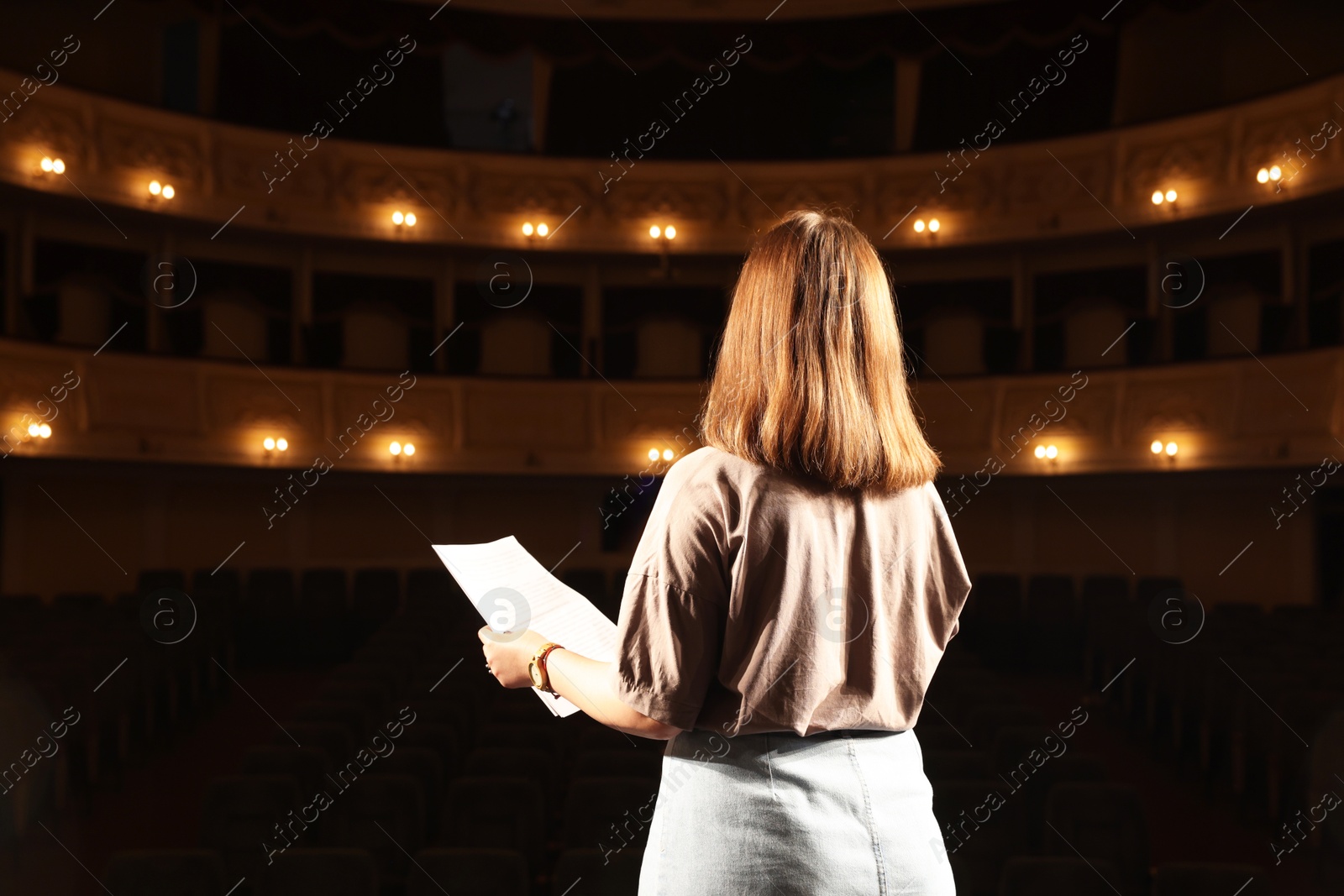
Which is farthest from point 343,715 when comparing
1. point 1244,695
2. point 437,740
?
point 1244,695

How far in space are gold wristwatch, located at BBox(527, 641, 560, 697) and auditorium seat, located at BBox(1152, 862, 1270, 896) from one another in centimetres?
253

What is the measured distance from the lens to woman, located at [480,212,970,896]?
114 cm

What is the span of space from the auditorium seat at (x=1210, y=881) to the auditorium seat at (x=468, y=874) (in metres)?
1.98

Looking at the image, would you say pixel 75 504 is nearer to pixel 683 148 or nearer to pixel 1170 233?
pixel 683 148

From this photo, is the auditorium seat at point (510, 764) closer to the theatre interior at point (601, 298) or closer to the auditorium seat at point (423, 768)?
the auditorium seat at point (423, 768)

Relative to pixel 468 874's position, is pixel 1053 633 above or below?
above

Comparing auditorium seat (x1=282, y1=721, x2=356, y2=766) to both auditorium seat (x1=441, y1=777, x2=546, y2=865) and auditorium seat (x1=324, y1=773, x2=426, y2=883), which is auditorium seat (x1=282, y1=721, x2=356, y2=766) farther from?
auditorium seat (x1=441, y1=777, x2=546, y2=865)

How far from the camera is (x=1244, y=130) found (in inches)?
429

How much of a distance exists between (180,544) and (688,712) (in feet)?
41.3

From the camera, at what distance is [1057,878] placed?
3088 mm

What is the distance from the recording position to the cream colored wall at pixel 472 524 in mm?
11297

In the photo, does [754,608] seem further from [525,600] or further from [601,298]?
[601,298]

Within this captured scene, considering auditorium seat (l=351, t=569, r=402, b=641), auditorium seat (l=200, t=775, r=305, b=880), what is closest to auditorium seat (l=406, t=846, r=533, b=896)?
A: auditorium seat (l=200, t=775, r=305, b=880)

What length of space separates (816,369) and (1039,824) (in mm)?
4094
